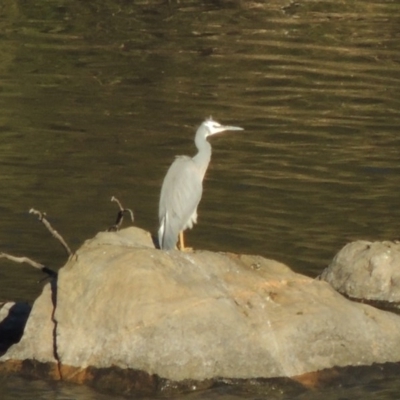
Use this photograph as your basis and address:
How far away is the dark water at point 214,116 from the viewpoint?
1380 cm

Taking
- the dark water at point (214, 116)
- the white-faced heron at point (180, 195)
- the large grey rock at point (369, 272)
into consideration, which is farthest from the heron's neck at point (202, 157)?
the dark water at point (214, 116)

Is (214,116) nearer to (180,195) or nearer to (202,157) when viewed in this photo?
(202,157)

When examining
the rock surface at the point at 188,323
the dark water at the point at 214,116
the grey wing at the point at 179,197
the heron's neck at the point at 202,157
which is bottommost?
the dark water at the point at 214,116

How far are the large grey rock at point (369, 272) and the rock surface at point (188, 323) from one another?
1.61 m

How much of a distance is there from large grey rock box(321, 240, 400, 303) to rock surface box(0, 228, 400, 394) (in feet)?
5.28

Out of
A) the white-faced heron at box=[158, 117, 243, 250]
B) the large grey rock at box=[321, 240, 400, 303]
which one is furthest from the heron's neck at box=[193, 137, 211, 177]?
the large grey rock at box=[321, 240, 400, 303]

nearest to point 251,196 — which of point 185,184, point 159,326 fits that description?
point 185,184

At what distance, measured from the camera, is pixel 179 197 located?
11367 millimetres

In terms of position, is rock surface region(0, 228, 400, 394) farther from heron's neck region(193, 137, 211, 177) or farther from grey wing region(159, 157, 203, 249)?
heron's neck region(193, 137, 211, 177)

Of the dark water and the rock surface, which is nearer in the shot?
the rock surface

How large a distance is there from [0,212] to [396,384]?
5.72 meters

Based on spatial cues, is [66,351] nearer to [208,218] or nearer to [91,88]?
[208,218]

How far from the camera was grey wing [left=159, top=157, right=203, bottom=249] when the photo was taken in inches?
442

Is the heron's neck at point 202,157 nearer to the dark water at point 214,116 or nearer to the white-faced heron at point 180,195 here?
the white-faced heron at point 180,195
